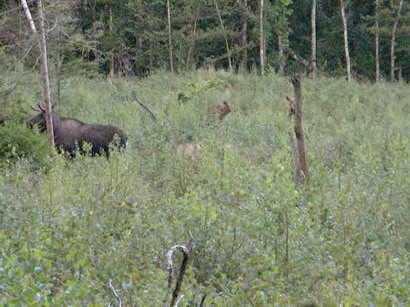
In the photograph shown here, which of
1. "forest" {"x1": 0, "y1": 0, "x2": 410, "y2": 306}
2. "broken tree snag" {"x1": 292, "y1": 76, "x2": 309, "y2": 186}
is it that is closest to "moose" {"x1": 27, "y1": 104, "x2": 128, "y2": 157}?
"forest" {"x1": 0, "y1": 0, "x2": 410, "y2": 306}

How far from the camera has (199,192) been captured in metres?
7.95

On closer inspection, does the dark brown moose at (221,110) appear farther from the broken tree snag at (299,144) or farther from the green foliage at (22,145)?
the broken tree snag at (299,144)

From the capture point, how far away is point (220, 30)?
29.6 metres

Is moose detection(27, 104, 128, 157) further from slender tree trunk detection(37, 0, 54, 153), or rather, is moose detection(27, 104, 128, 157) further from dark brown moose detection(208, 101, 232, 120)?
dark brown moose detection(208, 101, 232, 120)

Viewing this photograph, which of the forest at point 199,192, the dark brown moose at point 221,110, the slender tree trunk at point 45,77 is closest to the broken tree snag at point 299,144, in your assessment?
the forest at point 199,192

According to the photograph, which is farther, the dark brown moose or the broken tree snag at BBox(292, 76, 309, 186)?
the dark brown moose

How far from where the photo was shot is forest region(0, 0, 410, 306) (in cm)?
547

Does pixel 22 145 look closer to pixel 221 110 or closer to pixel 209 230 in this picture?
pixel 209 230

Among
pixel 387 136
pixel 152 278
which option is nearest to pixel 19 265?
pixel 152 278

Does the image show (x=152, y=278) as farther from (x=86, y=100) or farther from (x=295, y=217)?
(x=86, y=100)

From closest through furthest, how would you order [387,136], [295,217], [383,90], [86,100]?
[295,217]
[387,136]
[86,100]
[383,90]

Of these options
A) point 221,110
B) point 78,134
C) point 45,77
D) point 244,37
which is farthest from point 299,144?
point 244,37

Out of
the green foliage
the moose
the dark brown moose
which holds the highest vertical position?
the green foliage

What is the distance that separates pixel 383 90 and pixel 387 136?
10.8m
